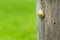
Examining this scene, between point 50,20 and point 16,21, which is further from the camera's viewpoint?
point 16,21

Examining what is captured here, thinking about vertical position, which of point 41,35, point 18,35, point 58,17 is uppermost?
point 58,17

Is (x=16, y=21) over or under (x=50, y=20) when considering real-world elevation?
under

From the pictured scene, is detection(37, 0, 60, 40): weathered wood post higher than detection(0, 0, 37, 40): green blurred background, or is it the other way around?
detection(37, 0, 60, 40): weathered wood post

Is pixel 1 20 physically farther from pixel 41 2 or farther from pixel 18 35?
pixel 41 2

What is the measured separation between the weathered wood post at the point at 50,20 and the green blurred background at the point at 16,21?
13.2 feet

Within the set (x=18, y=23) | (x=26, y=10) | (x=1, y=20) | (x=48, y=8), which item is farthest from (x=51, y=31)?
(x=26, y=10)

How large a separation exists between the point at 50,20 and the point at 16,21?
594 cm

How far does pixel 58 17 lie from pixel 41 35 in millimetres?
245

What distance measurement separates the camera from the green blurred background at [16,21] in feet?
22.7

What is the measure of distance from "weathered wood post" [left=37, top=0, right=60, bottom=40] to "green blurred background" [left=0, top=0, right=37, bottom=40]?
13.2 ft

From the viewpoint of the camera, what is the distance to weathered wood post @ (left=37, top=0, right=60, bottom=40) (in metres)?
2.43

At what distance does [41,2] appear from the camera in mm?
2506

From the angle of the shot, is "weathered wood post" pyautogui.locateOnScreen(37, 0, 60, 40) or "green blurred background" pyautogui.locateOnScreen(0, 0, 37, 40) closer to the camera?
"weathered wood post" pyautogui.locateOnScreen(37, 0, 60, 40)

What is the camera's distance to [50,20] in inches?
97.1
